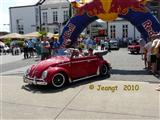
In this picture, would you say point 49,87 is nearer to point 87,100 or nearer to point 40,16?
point 87,100

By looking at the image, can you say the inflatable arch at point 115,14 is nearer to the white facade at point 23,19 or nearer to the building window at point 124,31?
the building window at point 124,31

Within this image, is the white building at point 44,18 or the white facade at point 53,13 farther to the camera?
the white facade at point 53,13

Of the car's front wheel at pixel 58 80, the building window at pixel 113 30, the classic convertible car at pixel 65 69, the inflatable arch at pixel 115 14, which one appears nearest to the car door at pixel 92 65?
the classic convertible car at pixel 65 69

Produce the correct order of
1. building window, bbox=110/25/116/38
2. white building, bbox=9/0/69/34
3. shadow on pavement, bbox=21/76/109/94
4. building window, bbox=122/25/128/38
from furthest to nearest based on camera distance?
white building, bbox=9/0/69/34 < building window, bbox=110/25/116/38 < building window, bbox=122/25/128/38 < shadow on pavement, bbox=21/76/109/94

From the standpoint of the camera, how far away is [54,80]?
997cm

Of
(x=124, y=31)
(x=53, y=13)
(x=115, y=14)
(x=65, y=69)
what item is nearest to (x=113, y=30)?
(x=124, y=31)

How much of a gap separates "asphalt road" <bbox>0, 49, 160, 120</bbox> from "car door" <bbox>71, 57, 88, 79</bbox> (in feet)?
Result: 0.90

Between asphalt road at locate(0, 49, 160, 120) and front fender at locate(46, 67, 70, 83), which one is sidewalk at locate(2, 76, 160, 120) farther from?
front fender at locate(46, 67, 70, 83)

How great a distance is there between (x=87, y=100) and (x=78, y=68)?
8.78 feet

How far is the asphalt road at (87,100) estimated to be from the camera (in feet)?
23.2

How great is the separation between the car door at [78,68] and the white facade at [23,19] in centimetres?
4960

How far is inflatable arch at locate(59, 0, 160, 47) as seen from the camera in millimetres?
13766

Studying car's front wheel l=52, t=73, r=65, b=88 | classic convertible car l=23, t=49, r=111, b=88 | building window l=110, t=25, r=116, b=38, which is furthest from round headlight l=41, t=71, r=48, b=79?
building window l=110, t=25, r=116, b=38

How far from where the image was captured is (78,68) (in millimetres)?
10883
